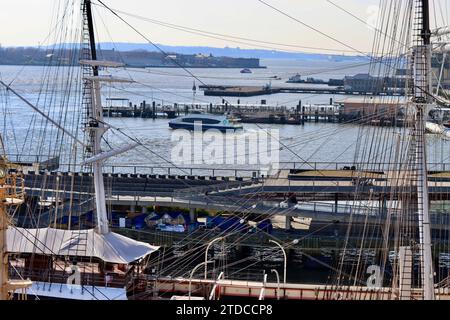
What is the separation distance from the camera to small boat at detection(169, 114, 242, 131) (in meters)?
41.0

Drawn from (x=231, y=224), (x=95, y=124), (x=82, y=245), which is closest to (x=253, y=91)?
(x=231, y=224)

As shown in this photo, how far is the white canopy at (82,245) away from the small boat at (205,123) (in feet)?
99.0

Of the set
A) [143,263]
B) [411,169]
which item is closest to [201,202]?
[143,263]

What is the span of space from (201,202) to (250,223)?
70.3 inches

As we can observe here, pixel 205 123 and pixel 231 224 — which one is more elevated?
pixel 231 224

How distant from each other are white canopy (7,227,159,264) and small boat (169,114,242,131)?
3016 centimetres

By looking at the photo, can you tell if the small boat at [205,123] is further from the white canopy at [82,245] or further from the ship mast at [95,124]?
the white canopy at [82,245]

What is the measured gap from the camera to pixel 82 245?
1037cm

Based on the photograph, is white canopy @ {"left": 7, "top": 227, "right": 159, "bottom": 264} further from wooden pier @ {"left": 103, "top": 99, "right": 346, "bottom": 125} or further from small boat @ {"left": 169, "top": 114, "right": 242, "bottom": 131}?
wooden pier @ {"left": 103, "top": 99, "right": 346, "bottom": 125}

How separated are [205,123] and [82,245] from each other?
31.4 meters

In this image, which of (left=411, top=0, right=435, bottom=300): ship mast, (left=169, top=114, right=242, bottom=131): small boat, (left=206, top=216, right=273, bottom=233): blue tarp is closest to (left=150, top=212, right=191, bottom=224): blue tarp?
(left=206, top=216, right=273, bottom=233): blue tarp

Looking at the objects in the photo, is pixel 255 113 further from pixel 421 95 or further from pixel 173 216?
pixel 421 95
